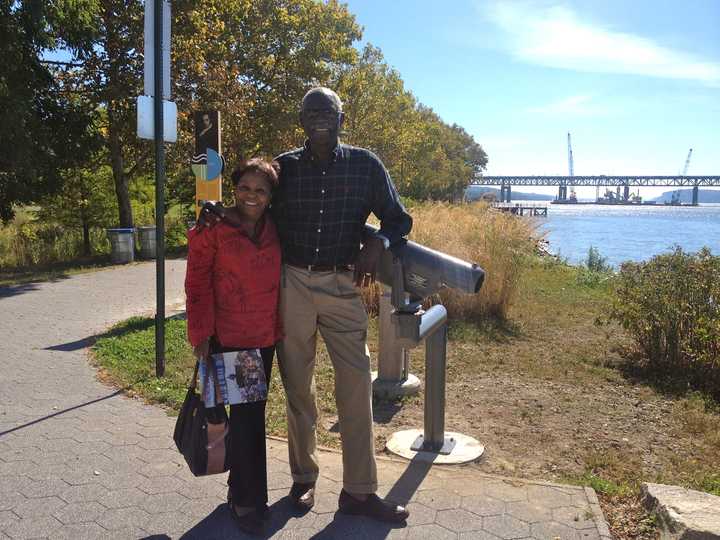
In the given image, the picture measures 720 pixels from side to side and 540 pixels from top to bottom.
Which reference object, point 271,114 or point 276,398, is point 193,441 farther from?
point 271,114

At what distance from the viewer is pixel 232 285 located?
2.82 m

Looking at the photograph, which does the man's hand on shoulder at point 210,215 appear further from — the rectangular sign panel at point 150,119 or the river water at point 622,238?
the river water at point 622,238

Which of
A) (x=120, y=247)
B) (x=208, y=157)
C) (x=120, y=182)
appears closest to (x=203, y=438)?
(x=208, y=157)

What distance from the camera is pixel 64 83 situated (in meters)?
15.4

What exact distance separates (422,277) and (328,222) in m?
0.55

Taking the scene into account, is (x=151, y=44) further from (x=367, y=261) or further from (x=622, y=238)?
(x=622, y=238)

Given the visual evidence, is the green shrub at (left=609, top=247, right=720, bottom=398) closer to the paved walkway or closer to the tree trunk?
the paved walkway

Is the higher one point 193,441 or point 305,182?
point 305,182

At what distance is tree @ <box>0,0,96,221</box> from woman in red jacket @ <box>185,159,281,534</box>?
10.1 m

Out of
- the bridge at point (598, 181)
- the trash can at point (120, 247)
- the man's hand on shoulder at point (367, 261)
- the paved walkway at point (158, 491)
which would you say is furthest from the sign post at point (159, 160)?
the bridge at point (598, 181)

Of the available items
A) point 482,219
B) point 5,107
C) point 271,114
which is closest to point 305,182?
point 482,219

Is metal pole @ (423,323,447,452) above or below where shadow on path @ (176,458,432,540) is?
above

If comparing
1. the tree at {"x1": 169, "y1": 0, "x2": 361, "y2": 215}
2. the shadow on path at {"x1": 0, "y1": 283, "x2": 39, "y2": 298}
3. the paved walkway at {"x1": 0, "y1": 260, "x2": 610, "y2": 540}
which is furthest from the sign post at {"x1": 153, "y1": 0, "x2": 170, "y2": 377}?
the tree at {"x1": 169, "y1": 0, "x2": 361, "y2": 215}

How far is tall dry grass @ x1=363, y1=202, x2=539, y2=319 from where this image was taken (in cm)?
874
